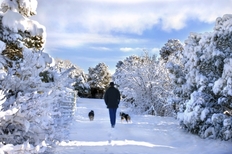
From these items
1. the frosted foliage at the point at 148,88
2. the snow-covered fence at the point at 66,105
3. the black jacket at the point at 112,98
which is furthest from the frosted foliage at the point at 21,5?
the frosted foliage at the point at 148,88

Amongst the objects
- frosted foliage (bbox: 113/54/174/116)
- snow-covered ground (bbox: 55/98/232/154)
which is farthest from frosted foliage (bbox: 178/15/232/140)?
frosted foliage (bbox: 113/54/174/116)

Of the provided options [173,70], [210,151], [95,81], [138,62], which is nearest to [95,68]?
[95,81]

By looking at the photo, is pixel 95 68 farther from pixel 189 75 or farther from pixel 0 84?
pixel 0 84

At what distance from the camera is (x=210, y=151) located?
27.0ft

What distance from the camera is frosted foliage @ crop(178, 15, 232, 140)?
9469 mm

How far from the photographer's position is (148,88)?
71.6 feet

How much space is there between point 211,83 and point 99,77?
47.2 m

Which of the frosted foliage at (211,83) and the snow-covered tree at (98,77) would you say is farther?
the snow-covered tree at (98,77)

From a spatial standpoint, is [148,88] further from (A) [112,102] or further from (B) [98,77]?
(B) [98,77]

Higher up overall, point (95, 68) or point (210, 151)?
point (95, 68)

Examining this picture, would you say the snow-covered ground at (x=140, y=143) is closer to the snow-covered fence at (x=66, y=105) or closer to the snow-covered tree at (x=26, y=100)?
the snow-covered fence at (x=66, y=105)

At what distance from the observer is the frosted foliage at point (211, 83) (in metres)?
9.47

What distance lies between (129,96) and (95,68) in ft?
119

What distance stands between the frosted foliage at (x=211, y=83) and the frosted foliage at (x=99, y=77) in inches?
1808
